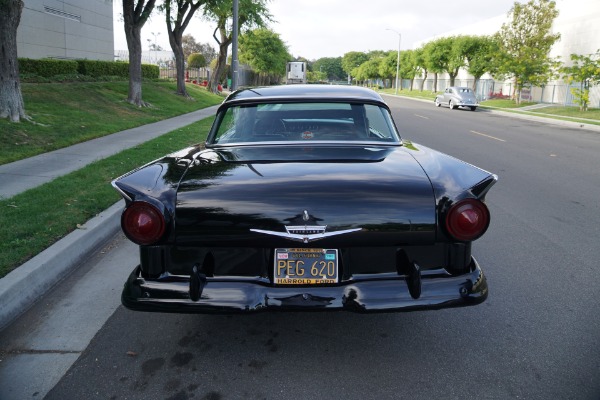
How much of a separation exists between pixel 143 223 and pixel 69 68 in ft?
69.6

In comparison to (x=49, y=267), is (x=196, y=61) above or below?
above

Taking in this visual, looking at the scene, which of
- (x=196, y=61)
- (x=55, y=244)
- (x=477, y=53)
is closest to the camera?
(x=55, y=244)

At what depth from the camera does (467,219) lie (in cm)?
268

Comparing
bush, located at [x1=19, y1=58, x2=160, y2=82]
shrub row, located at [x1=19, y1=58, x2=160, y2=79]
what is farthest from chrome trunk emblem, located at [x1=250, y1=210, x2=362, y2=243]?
shrub row, located at [x1=19, y1=58, x2=160, y2=79]

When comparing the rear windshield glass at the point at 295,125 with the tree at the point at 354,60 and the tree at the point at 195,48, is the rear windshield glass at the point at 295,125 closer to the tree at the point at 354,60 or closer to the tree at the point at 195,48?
the tree at the point at 195,48

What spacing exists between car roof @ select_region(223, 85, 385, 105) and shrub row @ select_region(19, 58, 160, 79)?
17581mm

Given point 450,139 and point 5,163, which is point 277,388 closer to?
point 5,163

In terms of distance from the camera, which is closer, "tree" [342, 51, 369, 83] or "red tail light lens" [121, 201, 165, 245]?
"red tail light lens" [121, 201, 165, 245]

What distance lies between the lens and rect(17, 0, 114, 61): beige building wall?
85.4ft

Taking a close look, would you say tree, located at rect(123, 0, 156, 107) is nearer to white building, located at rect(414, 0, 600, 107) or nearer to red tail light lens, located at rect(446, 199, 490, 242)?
red tail light lens, located at rect(446, 199, 490, 242)

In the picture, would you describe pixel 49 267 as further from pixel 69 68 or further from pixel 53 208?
pixel 69 68

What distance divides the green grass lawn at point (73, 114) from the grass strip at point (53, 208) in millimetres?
2147

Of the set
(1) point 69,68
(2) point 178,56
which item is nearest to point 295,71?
(2) point 178,56

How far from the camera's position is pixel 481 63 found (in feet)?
138
